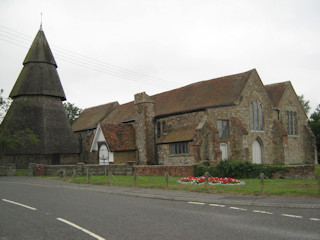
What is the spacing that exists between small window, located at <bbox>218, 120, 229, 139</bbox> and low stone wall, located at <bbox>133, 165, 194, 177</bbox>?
8958mm

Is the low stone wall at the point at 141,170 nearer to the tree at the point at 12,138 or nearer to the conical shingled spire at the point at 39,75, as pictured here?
the tree at the point at 12,138

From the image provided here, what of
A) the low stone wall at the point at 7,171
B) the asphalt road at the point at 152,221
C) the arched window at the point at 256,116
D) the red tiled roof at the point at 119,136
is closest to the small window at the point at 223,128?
the arched window at the point at 256,116

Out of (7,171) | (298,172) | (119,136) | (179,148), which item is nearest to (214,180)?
(298,172)

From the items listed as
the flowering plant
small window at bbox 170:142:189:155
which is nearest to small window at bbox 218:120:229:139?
small window at bbox 170:142:189:155

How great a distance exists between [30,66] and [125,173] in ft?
83.4

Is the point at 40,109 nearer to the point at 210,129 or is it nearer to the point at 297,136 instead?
the point at 210,129

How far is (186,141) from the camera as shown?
30016mm

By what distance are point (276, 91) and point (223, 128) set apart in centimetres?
1369

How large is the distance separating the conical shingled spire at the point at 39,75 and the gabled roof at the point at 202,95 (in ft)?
37.1

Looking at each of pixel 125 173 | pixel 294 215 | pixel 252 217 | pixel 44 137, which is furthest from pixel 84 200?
pixel 44 137

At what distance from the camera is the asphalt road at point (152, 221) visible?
7.46m

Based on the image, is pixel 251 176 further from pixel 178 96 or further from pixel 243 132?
pixel 178 96

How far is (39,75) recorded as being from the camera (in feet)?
140

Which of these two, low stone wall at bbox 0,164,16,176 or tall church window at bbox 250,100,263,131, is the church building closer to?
tall church window at bbox 250,100,263,131
